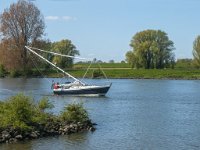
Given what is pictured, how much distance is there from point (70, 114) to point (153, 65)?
114664 millimetres

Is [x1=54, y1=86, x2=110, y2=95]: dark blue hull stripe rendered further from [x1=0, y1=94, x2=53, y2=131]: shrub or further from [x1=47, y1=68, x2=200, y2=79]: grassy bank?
[x1=47, y1=68, x2=200, y2=79]: grassy bank

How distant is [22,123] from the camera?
3180cm

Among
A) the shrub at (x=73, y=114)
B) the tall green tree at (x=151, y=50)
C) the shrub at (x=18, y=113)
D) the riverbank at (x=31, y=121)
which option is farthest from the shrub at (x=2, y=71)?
the shrub at (x=18, y=113)

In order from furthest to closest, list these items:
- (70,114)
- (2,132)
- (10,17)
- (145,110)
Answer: (10,17), (145,110), (70,114), (2,132)

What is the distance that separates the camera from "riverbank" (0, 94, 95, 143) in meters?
31.4

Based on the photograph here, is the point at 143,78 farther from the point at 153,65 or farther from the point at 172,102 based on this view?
the point at 172,102

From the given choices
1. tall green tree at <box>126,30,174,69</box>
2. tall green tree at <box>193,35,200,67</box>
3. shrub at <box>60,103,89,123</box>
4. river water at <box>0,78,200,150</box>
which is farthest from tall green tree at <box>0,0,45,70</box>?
shrub at <box>60,103,89,123</box>

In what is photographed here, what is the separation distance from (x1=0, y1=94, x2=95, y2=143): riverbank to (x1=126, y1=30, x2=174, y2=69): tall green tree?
4405 inches

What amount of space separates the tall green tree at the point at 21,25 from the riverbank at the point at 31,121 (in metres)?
91.7

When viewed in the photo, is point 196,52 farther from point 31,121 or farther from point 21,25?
point 31,121

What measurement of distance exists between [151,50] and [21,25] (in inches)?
1618

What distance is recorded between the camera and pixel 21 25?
12675 centimetres

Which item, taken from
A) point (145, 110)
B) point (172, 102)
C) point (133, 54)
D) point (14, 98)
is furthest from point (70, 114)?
point (133, 54)

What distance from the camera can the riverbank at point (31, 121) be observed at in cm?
3142
